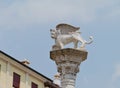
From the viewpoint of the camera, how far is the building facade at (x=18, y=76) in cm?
4781

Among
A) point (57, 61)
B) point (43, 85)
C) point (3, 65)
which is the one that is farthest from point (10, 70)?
point (57, 61)

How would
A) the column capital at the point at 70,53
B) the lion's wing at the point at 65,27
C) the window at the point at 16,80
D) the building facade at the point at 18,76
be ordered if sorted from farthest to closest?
the window at the point at 16,80 < the building facade at the point at 18,76 < the lion's wing at the point at 65,27 < the column capital at the point at 70,53

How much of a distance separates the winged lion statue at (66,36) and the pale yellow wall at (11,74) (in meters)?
27.0

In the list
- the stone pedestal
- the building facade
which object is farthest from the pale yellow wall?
the stone pedestal

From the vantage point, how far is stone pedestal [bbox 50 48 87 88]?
67.4ft

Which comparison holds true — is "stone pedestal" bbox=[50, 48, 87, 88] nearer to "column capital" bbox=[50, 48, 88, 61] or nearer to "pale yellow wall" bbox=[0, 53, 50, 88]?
"column capital" bbox=[50, 48, 88, 61]


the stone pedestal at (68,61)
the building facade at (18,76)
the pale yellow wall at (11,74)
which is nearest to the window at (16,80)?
the building facade at (18,76)

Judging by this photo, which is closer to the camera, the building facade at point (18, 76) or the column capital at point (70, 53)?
the column capital at point (70, 53)

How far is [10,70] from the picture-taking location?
4888 centimetres

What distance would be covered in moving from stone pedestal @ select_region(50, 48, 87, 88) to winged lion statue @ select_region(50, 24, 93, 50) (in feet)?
0.71

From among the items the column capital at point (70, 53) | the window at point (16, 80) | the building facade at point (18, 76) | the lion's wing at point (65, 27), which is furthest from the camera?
the window at point (16, 80)

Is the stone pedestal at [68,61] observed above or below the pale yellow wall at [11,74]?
below

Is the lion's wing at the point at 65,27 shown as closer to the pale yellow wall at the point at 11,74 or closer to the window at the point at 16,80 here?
the pale yellow wall at the point at 11,74

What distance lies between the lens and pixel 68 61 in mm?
20688
